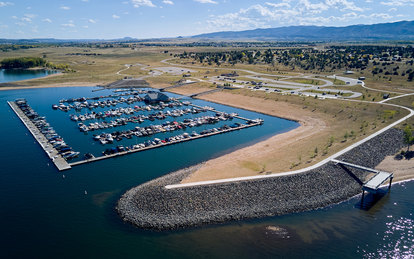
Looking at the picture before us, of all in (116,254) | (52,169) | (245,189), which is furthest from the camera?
(52,169)

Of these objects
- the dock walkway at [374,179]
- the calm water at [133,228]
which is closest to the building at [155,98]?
the calm water at [133,228]

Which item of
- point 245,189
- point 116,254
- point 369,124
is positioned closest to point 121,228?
point 116,254

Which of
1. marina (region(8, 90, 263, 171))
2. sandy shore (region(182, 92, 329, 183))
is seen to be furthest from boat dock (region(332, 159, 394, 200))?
marina (region(8, 90, 263, 171))

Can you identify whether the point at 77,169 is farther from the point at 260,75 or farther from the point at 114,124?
the point at 260,75

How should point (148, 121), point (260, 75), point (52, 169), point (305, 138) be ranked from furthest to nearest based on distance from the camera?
point (260, 75), point (148, 121), point (305, 138), point (52, 169)

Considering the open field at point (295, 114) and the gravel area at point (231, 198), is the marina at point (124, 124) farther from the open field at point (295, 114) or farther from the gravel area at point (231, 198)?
the gravel area at point (231, 198)

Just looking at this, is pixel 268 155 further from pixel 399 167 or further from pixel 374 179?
pixel 399 167
